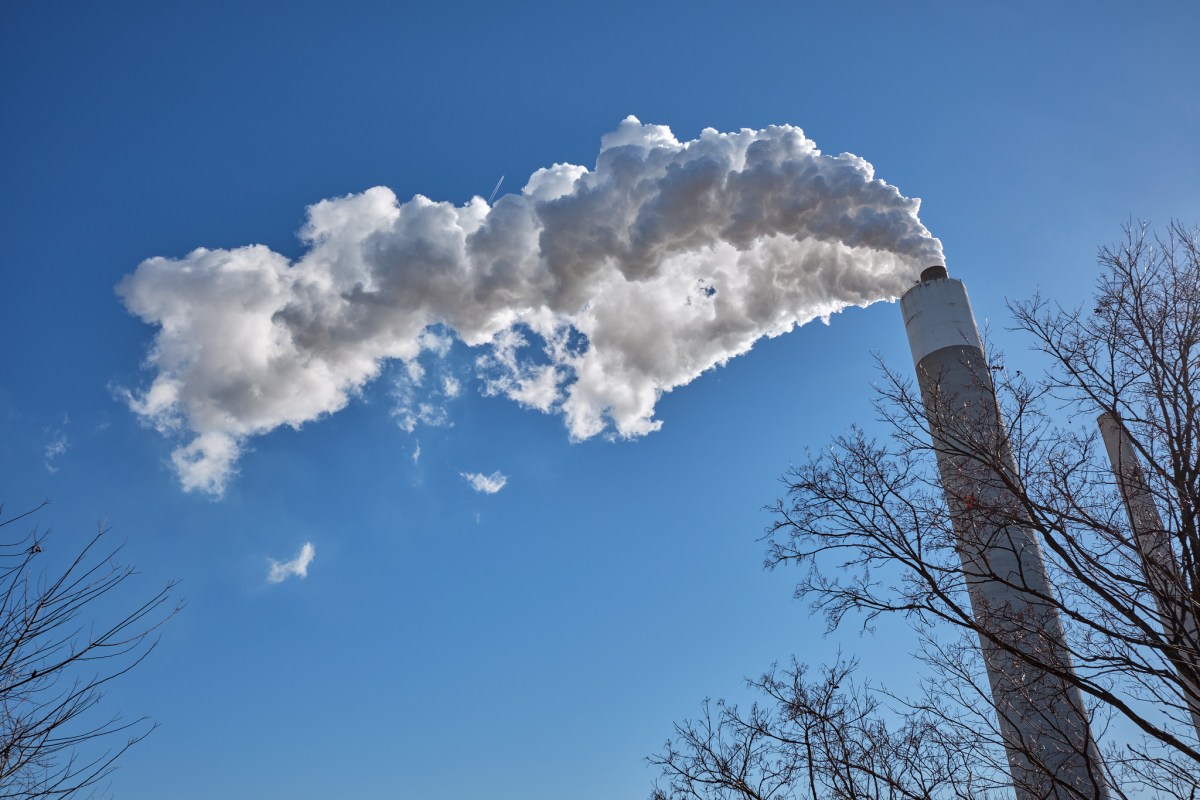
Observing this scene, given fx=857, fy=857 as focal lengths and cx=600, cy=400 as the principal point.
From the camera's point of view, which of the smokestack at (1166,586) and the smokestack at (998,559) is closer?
the smokestack at (1166,586)

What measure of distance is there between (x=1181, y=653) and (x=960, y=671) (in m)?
2.94

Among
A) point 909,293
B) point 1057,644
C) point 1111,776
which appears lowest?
point 1111,776

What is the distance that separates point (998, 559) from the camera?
16188 millimetres

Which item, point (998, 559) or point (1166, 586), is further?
point (998, 559)

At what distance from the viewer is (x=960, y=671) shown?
8.84m

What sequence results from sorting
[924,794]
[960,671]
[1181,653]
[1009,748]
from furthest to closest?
[924,794], [960,671], [1009,748], [1181,653]

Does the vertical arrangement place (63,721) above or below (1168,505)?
below

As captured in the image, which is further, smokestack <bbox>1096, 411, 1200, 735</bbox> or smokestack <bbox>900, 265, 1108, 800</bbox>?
smokestack <bbox>900, 265, 1108, 800</bbox>

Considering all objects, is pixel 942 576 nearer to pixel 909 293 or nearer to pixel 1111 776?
pixel 1111 776

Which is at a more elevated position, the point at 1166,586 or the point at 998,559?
the point at 998,559

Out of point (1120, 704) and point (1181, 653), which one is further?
point (1120, 704)

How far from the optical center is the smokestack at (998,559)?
7.52 m

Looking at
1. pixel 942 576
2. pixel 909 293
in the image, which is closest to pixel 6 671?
pixel 942 576

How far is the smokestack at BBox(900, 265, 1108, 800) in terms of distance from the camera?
752cm
